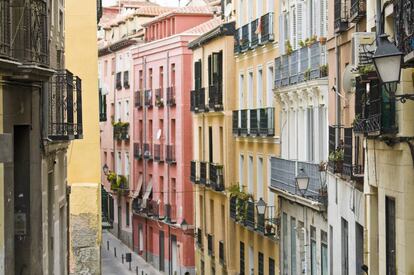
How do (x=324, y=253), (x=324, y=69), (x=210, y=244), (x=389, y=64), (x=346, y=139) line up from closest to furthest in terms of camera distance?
(x=389, y=64) < (x=346, y=139) < (x=324, y=69) < (x=324, y=253) < (x=210, y=244)

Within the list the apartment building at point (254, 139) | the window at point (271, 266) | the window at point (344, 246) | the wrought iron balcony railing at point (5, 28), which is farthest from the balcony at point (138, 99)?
the wrought iron balcony railing at point (5, 28)

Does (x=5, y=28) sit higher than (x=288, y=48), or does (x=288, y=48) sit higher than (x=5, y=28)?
(x=288, y=48)

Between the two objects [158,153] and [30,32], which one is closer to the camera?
[30,32]

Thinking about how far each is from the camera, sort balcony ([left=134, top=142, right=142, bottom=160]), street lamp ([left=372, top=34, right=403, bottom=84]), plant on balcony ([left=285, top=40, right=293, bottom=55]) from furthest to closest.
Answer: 1. balcony ([left=134, top=142, right=142, bottom=160])
2. plant on balcony ([left=285, top=40, right=293, bottom=55])
3. street lamp ([left=372, top=34, right=403, bottom=84])

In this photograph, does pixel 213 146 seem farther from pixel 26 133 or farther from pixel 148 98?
pixel 26 133

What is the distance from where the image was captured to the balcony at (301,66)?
29891mm

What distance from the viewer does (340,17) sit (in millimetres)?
26109

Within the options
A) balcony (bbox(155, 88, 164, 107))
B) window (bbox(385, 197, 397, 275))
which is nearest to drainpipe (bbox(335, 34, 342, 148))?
window (bbox(385, 197, 397, 275))

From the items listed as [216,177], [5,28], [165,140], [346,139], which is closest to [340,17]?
[346,139]

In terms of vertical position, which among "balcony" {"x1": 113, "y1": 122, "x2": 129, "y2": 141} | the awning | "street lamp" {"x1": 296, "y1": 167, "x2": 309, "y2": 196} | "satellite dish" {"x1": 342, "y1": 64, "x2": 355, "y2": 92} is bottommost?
the awning

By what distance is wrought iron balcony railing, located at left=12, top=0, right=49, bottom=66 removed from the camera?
53.2 ft

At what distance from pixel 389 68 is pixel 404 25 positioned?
263cm

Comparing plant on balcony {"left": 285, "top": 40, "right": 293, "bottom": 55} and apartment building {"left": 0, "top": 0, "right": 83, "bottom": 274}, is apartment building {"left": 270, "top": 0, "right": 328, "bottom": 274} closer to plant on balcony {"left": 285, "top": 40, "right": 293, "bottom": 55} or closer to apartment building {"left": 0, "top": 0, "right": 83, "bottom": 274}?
plant on balcony {"left": 285, "top": 40, "right": 293, "bottom": 55}

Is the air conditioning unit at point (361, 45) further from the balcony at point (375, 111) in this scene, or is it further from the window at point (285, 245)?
the window at point (285, 245)
